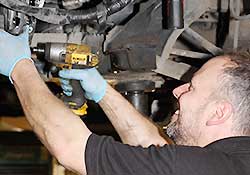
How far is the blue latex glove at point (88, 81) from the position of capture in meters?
1.60

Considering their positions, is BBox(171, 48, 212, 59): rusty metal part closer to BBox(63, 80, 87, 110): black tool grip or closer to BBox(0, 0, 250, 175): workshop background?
BBox(0, 0, 250, 175): workshop background

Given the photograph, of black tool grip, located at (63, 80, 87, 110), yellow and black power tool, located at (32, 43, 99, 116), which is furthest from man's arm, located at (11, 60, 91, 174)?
black tool grip, located at (63, 80, 87, 110)

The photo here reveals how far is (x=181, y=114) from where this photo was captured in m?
1.53

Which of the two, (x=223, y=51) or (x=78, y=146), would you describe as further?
(x=223, y=51)

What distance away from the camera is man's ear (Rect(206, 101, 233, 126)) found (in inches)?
56.6

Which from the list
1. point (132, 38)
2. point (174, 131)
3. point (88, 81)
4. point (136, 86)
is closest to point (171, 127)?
point (174, 131)

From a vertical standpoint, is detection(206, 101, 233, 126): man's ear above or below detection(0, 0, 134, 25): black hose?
below

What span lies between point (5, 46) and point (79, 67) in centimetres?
22

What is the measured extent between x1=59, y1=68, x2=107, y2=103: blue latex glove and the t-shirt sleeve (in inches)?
13.2

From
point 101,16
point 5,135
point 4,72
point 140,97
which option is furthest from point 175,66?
point 5,135

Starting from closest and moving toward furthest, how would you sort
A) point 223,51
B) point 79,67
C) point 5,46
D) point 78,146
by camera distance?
point 78,146 < point 5,46 < point 79,67 < point 223,51

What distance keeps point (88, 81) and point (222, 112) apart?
42 centimetres

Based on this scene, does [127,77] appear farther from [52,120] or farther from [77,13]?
[52,120]

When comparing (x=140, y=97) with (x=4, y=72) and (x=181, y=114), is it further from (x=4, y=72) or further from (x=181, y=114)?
(x=4, y=72)
